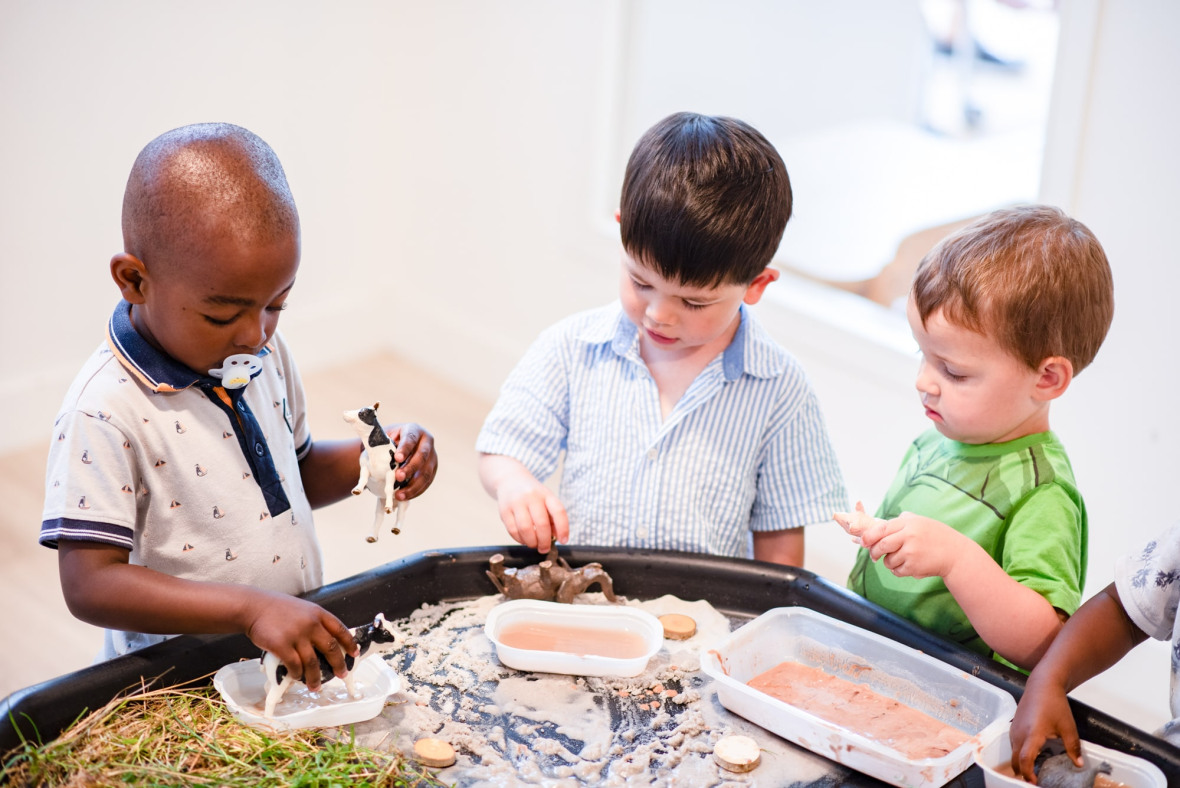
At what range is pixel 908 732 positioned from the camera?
1.24 m

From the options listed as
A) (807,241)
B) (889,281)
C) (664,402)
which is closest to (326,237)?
(807,241)

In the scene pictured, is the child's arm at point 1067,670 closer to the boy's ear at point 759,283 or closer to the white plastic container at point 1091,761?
the white plastic container at point 1091,761

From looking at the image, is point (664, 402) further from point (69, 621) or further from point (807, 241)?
point (807, 241)

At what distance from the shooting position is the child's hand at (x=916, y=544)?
125 centimetres

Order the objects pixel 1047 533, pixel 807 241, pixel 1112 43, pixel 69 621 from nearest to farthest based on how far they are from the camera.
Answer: pixel 1047 533, pixel 1112 43, pixel 69 621, pixel 807 241

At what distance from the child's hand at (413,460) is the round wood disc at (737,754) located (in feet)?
1.50

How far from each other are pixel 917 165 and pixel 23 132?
2602 millimetres

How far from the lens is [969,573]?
1.26 meters

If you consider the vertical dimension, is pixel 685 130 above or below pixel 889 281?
above

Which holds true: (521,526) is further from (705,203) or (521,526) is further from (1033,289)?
(1033,289)

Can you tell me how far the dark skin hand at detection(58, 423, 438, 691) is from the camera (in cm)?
112

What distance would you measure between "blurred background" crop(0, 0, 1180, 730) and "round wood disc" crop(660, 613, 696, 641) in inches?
53.7

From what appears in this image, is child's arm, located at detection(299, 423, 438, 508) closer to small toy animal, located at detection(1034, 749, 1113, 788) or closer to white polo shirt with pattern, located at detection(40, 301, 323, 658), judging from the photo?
white polo shirt with pattern, located at detection(40, 301, 323, 658)

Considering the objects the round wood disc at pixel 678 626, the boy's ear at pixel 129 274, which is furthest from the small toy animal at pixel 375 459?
the round wood disc at pixel 678 626
